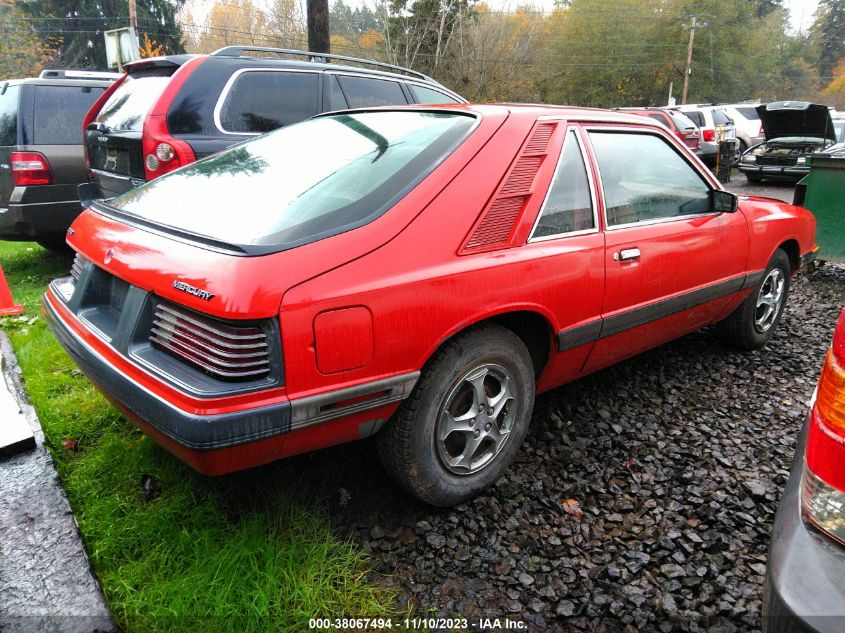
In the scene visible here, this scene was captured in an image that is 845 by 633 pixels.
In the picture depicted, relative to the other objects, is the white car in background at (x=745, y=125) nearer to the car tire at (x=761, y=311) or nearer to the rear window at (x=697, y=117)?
the rear window at (x=697, y=117)

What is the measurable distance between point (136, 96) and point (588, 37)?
4297 cm

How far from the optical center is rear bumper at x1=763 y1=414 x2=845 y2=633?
46.3 inches

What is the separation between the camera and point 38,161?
527 cm

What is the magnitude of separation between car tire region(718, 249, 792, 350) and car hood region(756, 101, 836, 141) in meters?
6.31

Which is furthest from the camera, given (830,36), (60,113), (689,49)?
(830,36)

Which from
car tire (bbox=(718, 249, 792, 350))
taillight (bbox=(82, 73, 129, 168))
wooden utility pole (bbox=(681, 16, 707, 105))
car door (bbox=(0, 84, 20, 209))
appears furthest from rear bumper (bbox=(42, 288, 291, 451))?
wooden utility pole (bbox=(681, 16, 707, 105))

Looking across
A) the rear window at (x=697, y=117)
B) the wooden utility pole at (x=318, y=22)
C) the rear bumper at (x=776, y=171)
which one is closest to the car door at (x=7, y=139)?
the wooden utility pole at (x=318, y=22)

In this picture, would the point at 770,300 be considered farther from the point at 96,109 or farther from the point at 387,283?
the point at 96,109

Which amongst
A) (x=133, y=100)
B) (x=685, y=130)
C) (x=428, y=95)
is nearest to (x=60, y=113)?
(x=133, y=100)

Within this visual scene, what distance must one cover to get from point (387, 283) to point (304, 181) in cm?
69

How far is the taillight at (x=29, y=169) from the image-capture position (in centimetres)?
520

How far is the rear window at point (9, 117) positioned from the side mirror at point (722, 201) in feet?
18.9

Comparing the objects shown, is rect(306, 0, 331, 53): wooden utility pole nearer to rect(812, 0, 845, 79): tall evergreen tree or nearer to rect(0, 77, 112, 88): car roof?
rect(0, 77, 112, 88): car roof

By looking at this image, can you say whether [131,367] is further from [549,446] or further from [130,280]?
[549,446]
